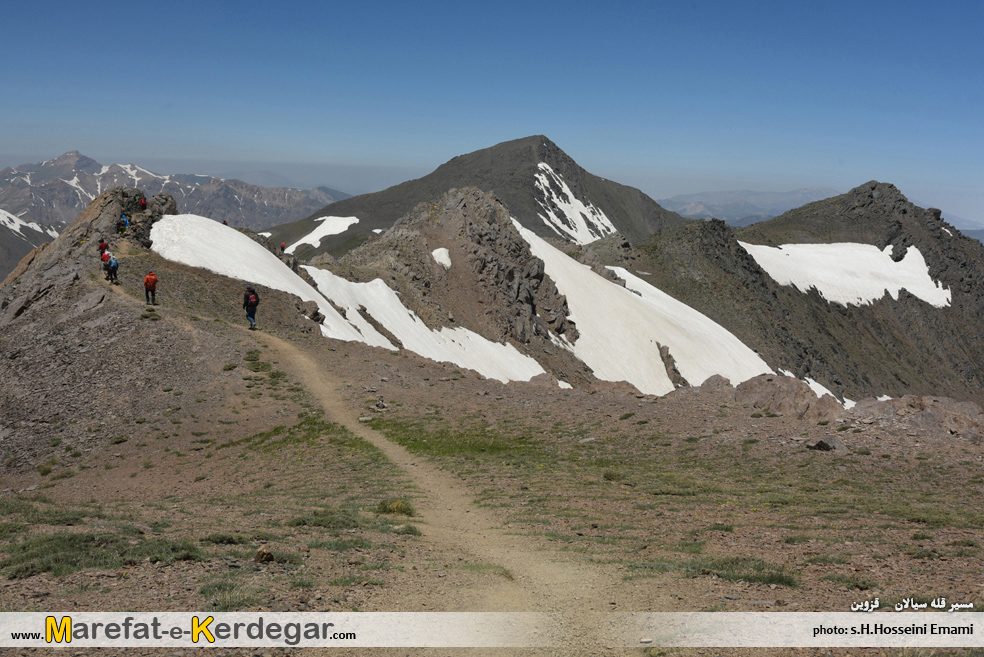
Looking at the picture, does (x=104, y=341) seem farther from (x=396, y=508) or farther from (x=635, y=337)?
(x=635, y=337)

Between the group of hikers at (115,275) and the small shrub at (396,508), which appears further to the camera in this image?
the group of hikers at (115,275)

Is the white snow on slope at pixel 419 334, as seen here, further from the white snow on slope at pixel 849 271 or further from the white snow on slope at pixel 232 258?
the white snow on slope at pixel 849 271

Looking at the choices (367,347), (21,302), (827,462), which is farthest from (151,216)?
(827,462)

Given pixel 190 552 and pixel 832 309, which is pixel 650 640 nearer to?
pixel 190 552

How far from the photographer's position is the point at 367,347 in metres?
38.3

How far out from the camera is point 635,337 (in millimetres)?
74688

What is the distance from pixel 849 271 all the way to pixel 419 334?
124782 mm

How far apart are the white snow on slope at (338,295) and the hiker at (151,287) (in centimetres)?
570

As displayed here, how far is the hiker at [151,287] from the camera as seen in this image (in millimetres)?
32781

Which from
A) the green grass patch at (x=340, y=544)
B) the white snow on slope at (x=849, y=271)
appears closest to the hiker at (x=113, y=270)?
the green grass patch at (x=340, y=544)

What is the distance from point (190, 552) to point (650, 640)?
775 centimetres

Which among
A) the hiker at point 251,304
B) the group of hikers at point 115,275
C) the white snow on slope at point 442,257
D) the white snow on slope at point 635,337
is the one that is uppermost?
the white snow on slope at point 442,257

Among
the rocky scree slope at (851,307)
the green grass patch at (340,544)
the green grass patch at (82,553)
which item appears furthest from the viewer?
the rocky scree slope at (851,307)

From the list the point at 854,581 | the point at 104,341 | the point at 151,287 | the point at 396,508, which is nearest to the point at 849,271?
the point at 151,287
